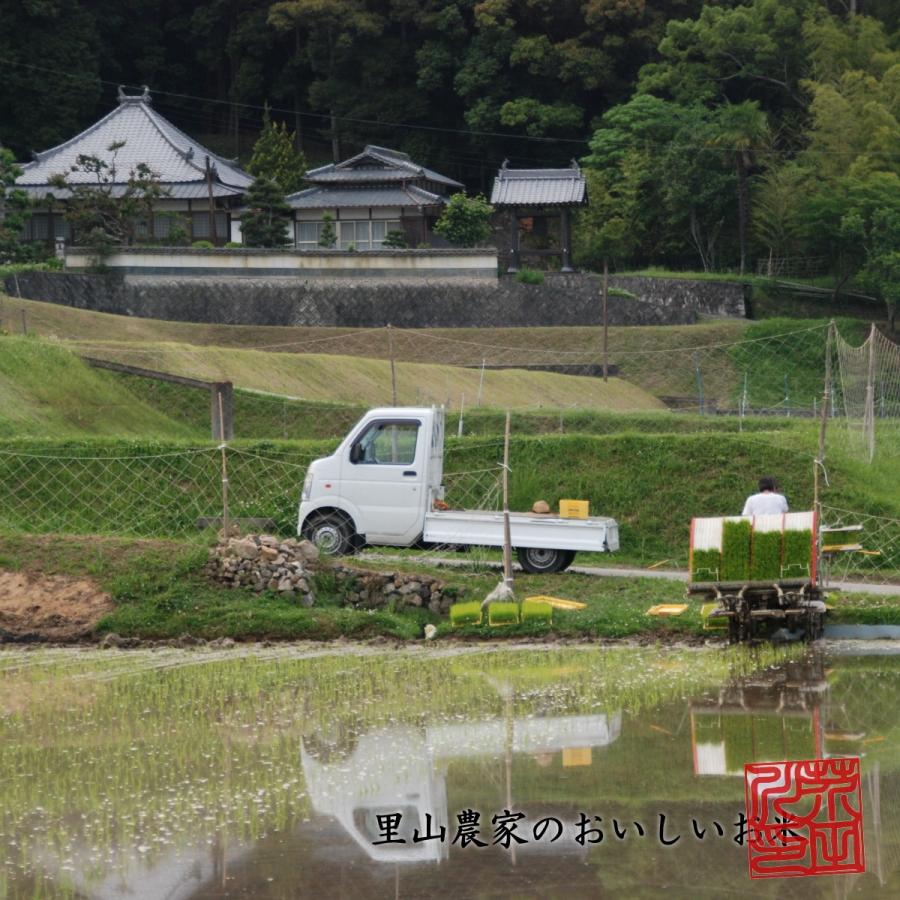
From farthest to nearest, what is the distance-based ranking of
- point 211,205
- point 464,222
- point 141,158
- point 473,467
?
point 141,158 → point 211,205 → point 464,222 → point 473,467

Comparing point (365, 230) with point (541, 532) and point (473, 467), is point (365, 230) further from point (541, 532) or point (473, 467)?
point (541, 532)

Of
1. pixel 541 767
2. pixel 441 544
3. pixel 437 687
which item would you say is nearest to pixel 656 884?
pixel 541 767

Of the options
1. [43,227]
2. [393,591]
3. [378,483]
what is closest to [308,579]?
[393,591]

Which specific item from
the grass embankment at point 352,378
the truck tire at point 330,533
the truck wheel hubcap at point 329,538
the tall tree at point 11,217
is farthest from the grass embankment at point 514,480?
the tall tree at point 11,217

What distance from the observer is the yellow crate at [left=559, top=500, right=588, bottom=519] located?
19672 mm

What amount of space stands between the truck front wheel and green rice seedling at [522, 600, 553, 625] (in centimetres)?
252

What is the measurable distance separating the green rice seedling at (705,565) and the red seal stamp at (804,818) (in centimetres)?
563

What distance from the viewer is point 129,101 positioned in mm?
61281

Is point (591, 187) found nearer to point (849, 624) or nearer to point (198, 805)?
point (849, 624)

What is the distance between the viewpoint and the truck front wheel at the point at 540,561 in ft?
64.8

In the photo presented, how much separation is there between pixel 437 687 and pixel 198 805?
413cm

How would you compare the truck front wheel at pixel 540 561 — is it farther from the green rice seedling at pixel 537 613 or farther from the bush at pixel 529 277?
the bush at pixel 529 277

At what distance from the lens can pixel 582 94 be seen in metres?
66.5

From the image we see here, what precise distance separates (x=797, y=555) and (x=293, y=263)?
37.2 m
